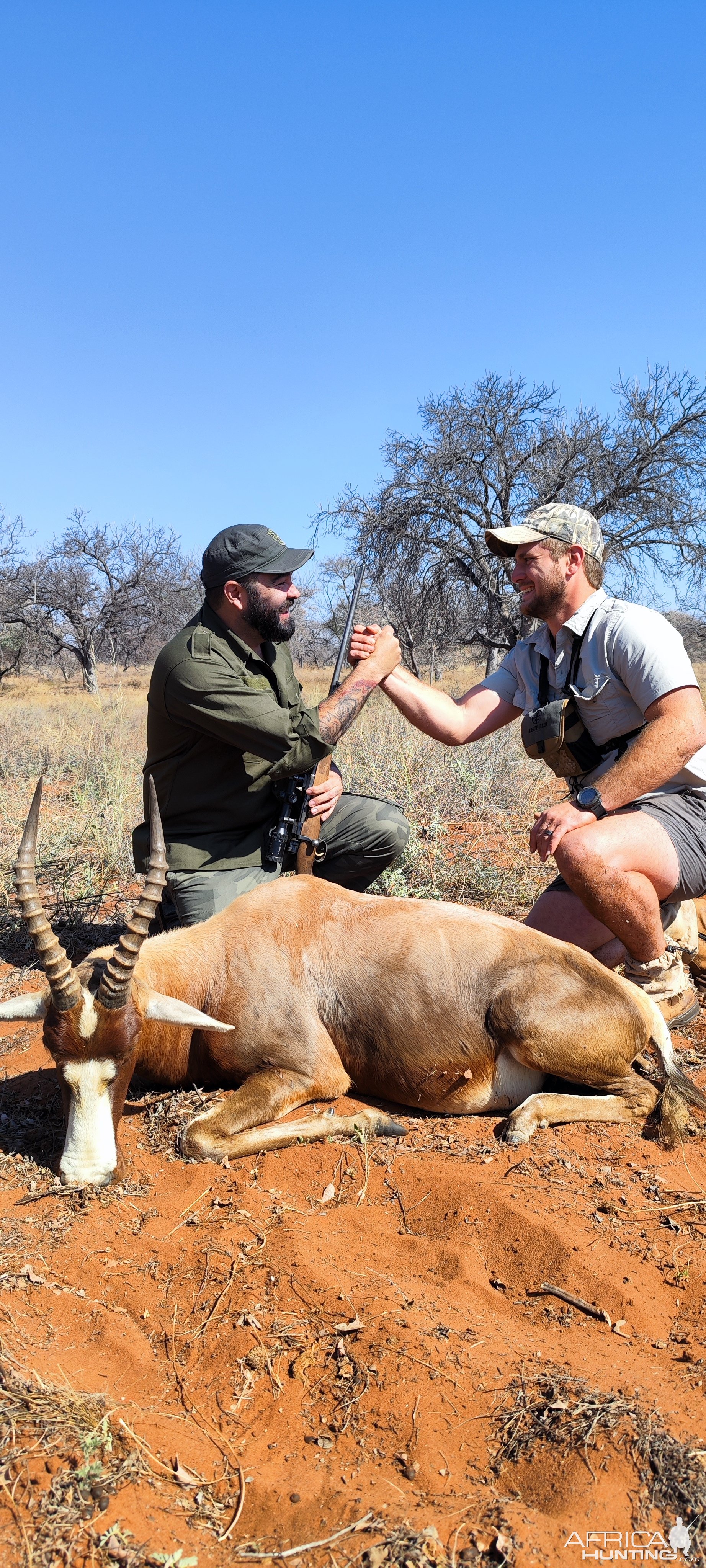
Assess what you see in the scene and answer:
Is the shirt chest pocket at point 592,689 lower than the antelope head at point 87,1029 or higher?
higher

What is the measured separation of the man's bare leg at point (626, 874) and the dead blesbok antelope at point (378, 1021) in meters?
0.40

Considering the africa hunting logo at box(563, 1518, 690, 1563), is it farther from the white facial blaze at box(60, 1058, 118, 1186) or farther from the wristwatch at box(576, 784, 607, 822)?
the wristwatch at box(576, 784, 607, 822)

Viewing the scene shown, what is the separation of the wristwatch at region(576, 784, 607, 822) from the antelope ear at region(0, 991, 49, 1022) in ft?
8.64

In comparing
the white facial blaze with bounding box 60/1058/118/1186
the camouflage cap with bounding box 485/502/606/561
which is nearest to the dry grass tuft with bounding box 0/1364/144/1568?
the white facial blaze with bounding box 60/1058/118/1186

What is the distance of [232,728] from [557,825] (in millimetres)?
1788

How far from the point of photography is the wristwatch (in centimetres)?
481

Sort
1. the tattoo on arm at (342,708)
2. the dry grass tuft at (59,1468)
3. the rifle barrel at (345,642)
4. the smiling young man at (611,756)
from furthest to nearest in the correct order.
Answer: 1. the rifle barrel at (345,642)
2. the tattoo on arm at (342,708)
3. the smiling young man at (611,756)
4. the dry grass tuft at (59,1468)

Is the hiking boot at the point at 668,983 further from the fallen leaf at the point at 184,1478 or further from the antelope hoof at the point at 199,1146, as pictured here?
the fallen leaf at the point at 184,1478

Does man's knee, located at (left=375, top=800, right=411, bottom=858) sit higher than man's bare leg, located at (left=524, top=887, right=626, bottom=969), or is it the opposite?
man's knee, located at (left=375, top=800, right=411, bottom=858)

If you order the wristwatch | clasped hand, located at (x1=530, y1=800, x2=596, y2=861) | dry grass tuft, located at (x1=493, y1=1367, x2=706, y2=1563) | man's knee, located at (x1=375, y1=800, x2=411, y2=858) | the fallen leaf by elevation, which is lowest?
dry grass tuft, located at (x1=493, y1=1367, x2=706, y2=1563)

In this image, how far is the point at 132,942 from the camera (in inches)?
147

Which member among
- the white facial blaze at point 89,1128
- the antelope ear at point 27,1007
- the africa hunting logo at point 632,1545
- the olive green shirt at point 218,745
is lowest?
the africa hunting logo at point 632,1545

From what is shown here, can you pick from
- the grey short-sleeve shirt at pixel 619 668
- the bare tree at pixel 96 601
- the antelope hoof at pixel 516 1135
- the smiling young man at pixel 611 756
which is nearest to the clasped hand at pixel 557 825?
the smiling young man at pixel 611 756

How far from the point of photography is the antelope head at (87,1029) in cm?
364
